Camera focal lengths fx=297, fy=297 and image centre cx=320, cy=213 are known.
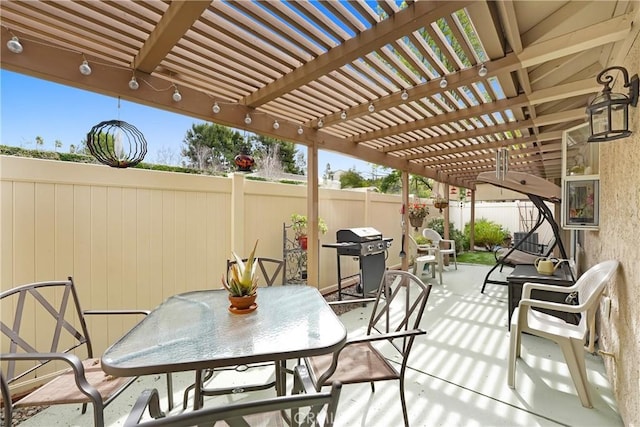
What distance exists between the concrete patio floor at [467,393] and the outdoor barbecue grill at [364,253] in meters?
1.17

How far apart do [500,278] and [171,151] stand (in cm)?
924

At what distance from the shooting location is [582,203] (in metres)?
3.15

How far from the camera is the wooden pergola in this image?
1827 mm

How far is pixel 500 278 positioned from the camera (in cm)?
609

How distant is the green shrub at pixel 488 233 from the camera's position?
34.6ft

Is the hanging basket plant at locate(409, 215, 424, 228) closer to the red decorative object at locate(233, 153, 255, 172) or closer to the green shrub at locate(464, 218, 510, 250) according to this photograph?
the green shrub at locate(464, 218, 510, 250)

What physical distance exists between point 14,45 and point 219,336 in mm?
2096

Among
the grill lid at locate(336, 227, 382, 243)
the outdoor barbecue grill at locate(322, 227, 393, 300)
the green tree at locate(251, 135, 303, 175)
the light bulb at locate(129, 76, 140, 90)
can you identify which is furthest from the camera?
the green tree at locate(251, 135, 303, 175)

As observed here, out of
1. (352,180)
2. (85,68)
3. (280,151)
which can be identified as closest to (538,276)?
(85,68)

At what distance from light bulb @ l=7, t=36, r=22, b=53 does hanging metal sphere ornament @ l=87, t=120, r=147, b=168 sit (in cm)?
54

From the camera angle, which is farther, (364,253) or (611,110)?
(364,253)

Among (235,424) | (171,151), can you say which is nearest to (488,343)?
(235,424)

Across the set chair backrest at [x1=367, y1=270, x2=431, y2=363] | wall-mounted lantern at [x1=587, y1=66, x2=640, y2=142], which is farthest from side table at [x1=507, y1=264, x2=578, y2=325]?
wall-mounted lantern at [x1=587, y1=66, x2=640, y2=142]

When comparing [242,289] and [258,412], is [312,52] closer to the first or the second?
[242,289]
